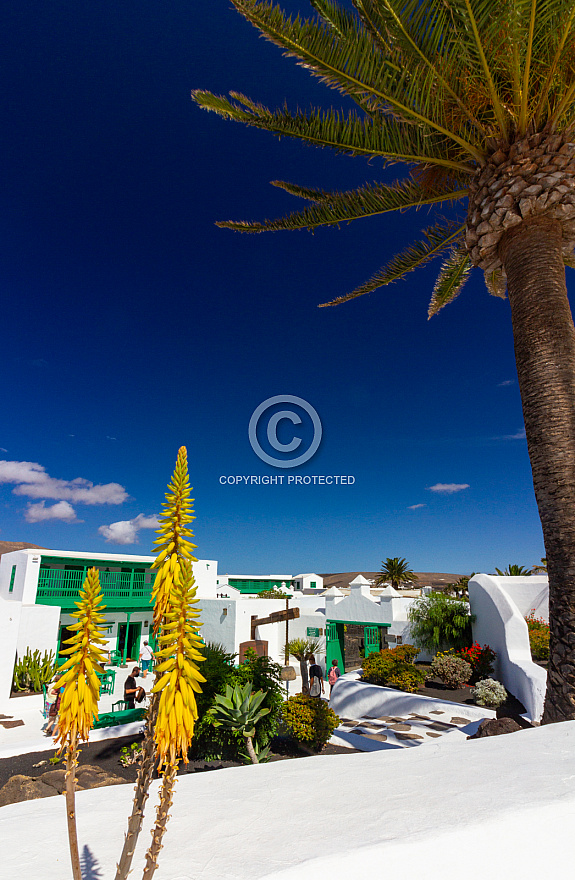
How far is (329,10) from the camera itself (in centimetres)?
560

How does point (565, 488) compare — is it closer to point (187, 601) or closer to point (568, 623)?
point (568, 623)

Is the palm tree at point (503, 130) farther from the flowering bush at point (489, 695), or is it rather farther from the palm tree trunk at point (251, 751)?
the flowering bush at point (489, 695)

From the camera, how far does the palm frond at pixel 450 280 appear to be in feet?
29.8

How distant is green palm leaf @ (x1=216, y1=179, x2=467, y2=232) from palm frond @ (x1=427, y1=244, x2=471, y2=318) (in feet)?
5.63

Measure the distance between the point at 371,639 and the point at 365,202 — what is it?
59.9 feet

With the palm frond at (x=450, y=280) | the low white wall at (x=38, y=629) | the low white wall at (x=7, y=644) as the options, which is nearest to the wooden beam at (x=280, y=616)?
the low white wall at (x=38, y=629)

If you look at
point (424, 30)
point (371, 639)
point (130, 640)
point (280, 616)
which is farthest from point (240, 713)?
point (130, 640)

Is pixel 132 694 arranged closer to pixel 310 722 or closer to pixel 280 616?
pixel 310 722

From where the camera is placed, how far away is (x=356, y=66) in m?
5.66

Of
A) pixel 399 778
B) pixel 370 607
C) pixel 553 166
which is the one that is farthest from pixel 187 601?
pixel 370 607

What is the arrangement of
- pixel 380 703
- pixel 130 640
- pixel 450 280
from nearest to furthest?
1. pixel 450 280
2. pixel 380 703
3. pixel 130 640

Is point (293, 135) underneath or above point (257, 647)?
above

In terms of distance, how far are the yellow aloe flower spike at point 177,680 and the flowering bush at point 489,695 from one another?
1166 centimetres

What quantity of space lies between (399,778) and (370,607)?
18.5 metres
